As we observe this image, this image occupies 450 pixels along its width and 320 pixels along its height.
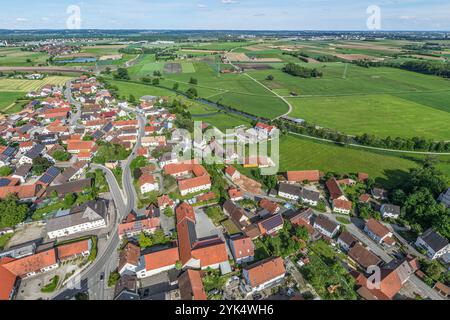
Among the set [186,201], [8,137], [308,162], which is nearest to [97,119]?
[8,137]

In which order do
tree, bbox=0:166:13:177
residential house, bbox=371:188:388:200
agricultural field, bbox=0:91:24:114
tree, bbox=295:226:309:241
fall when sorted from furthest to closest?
1. agricultural field, bbox=0:91:24:114
2. tree, bbox=0:166:13:177
3. residential house, bbox=371:188:388:200
4. tree, bbox=295:226:309:241

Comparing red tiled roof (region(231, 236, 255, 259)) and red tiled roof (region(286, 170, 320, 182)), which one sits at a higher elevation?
red tiled roof (region(286, 170, 320, 182))

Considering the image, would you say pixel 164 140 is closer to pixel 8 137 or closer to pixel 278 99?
pixel 8 137

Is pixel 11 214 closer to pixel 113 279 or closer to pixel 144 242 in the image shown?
pixel 113 279

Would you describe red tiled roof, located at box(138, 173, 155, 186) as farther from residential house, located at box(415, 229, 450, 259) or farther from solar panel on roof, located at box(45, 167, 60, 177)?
residential house, located at box(415, 229, 450, 259)

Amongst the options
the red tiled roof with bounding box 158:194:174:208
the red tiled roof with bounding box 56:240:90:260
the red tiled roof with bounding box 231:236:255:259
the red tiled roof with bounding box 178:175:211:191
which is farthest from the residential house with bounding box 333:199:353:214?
the red tiled roof with bounding box 56:240:90:260

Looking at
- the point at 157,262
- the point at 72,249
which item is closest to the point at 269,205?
the point at 157,262
